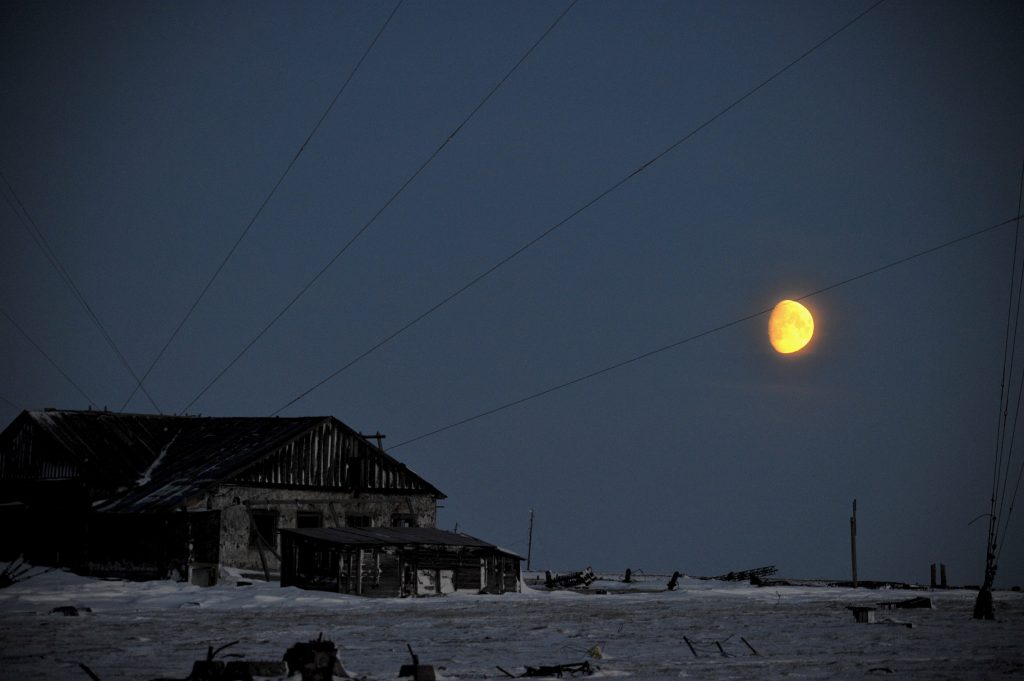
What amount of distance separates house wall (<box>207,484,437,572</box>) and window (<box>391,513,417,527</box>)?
0.07 m

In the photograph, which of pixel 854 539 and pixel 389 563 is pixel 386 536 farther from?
pixel 854 539

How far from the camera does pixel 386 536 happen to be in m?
44.4

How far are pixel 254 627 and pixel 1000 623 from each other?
23045 mm

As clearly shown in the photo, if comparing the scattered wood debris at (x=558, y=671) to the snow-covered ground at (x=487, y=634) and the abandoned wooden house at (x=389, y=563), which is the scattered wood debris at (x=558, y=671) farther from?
the abandoned wooden house at (x=389, y=563)

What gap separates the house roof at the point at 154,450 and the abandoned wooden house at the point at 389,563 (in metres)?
5.35

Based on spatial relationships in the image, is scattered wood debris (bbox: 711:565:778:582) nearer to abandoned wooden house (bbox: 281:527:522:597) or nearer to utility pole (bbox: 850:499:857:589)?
utility pole (bbox: 850:499:857:589)

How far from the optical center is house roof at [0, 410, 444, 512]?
46031 mm

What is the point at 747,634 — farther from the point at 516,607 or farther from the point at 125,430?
the point at 125,430

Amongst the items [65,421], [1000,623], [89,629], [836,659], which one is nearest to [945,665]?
[836,659]

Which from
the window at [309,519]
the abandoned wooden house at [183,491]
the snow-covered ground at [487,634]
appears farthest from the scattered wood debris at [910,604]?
the window at [309,519]

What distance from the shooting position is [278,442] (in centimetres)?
4794

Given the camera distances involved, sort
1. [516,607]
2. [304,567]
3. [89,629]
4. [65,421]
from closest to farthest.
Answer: [89,629], [516,607], [304,567], [65,421]

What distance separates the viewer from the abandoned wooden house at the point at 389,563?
41219mm

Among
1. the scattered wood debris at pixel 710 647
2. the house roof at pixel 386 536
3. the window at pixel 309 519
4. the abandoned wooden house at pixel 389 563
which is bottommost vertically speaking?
the scattered wood debris at pixel 710 647
